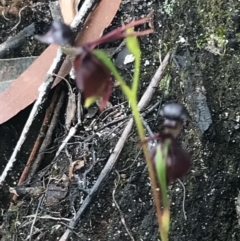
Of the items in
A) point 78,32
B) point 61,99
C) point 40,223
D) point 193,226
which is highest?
point 78,32

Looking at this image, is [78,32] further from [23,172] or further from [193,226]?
[193,226]

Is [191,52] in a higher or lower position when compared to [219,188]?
higher

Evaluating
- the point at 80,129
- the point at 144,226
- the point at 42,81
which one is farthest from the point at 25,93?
the point at 144,226

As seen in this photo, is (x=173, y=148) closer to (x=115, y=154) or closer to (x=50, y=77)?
A: (x=115, y=154)

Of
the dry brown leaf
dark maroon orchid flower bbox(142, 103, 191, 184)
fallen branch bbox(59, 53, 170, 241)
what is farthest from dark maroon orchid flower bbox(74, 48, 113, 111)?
the dry brown leaf

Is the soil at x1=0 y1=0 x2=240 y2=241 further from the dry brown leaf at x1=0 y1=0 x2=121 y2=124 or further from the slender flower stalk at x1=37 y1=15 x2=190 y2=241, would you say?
the slender flower stalk at x1=37 y1=15 x2=190 y2=241

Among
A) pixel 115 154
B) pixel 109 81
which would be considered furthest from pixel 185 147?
pixel 109 81
